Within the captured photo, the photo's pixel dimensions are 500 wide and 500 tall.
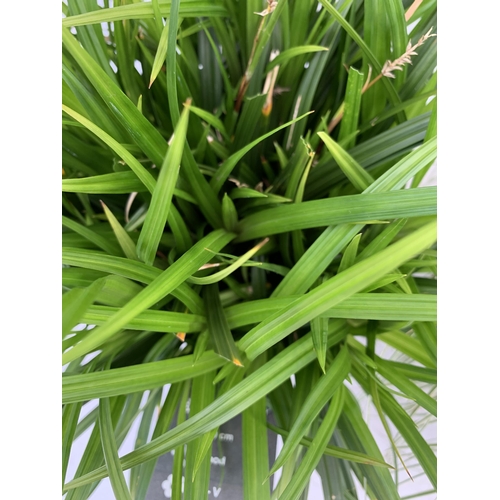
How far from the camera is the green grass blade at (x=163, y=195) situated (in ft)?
0.60

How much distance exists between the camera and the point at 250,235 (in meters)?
0.28

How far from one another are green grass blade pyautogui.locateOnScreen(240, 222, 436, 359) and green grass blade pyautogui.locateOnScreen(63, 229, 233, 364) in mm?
49

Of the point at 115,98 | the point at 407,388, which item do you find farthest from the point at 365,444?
the point at 115,98

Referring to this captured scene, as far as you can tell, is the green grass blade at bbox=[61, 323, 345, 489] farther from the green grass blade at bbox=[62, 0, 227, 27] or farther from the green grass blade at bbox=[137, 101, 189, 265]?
the green grass blade at bbox=[62, 0, 227, 27]

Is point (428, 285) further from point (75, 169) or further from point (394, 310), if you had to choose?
point (75, 169)

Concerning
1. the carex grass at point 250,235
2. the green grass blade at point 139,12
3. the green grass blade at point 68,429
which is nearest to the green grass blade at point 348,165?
the carex grass at point 250,235

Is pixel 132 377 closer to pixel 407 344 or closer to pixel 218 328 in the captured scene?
pixel 218 328

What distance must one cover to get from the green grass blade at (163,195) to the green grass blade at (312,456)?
0.13m

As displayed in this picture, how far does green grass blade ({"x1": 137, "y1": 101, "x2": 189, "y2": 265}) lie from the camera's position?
18cm

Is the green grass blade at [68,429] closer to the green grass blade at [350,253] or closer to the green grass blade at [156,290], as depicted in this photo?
the green grass blade at [156,290]

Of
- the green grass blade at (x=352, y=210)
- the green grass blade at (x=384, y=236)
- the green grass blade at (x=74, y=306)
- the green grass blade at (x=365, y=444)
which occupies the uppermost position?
the green grass blade at (x=352, y=210)

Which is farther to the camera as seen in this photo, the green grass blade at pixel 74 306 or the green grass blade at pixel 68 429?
the green grass blade at pixel 68 429

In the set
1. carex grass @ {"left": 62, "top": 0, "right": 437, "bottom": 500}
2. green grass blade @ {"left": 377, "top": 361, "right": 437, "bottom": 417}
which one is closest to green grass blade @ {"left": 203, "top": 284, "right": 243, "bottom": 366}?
carex grass @ {"left": 62, "top": 0, "right": 437, "bottom": 500}

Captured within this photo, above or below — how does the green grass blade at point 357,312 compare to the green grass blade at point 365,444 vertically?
above
